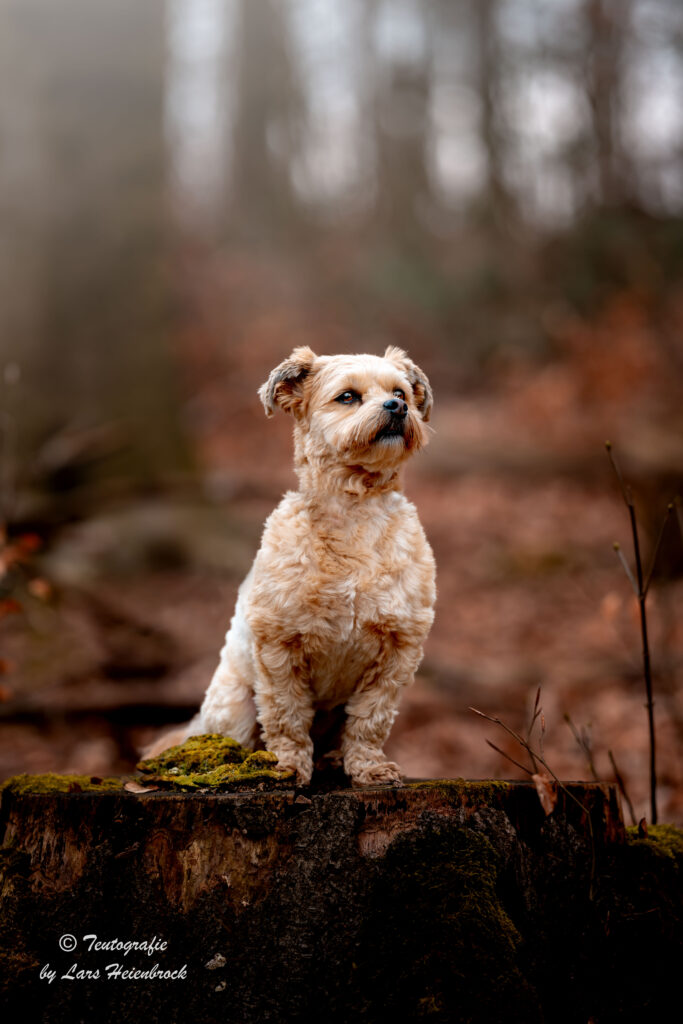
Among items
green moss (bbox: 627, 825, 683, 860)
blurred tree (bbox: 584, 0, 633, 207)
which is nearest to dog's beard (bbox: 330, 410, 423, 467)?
green moss (bbox: 627, 825, 683, 860)

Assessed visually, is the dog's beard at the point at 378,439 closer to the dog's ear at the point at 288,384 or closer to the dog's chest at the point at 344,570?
the dog's chest at the point at 344,570

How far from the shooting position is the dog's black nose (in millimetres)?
3301

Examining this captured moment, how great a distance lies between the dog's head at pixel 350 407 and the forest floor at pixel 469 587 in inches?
78.2

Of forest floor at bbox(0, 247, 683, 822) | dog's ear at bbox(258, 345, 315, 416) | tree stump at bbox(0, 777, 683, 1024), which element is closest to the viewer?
tree stump at bbox(0, 777, 683, 1024)

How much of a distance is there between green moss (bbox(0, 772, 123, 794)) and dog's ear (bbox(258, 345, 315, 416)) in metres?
1.68

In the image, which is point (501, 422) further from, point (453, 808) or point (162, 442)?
point (453, 808)

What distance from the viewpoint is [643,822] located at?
352 cm

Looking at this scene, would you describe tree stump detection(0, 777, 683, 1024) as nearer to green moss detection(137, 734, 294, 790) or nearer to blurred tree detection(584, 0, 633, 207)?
green moss detection(137, 734, 294, 790)

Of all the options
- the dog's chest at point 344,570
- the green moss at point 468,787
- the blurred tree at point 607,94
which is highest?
the blurred tree at point 607,94

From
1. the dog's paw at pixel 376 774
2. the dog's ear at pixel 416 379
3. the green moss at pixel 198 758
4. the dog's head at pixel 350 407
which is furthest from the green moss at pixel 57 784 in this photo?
the dog's ear at pixel 416 379

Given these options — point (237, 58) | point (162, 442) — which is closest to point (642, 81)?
point (162, 442)

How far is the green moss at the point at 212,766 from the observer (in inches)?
130

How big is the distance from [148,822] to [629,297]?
13.3 metres

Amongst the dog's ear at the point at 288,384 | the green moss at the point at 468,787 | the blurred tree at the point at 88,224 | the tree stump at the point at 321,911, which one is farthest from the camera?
the blurred tree at the point at 88,224
